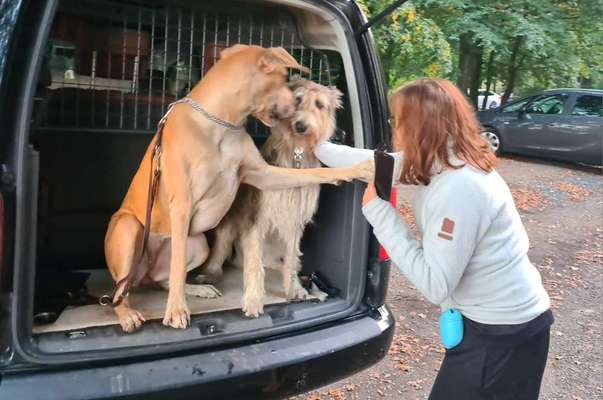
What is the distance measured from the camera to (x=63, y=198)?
3.32 metres

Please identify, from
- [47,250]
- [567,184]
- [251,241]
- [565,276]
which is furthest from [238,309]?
[567,184]

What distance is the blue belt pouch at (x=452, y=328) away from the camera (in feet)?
6.89

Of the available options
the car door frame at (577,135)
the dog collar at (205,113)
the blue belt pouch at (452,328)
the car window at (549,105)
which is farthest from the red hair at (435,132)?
the car window at (549,105)

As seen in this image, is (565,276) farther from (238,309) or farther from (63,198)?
(63,198)

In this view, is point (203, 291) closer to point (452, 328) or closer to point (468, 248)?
point (452, 328)

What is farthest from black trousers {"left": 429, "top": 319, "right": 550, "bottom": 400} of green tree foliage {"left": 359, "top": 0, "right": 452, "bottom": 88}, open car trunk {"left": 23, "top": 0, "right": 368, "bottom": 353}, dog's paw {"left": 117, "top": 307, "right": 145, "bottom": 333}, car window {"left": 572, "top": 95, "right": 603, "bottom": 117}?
car window {"left": 572, "top": 95, "right": 603, "bottom": 117}

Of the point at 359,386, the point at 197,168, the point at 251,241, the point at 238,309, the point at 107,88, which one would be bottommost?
the point at 359,386

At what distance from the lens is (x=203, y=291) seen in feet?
10.1

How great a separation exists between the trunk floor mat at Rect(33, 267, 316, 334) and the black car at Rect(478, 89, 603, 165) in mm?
9947

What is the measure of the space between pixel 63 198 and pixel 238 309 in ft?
4.10

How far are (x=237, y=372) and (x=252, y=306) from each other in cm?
56

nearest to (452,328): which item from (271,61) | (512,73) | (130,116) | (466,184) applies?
(466,184)

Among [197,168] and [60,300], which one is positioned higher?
[197,168]

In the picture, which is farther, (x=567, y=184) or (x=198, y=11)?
(x=567, y=184)
